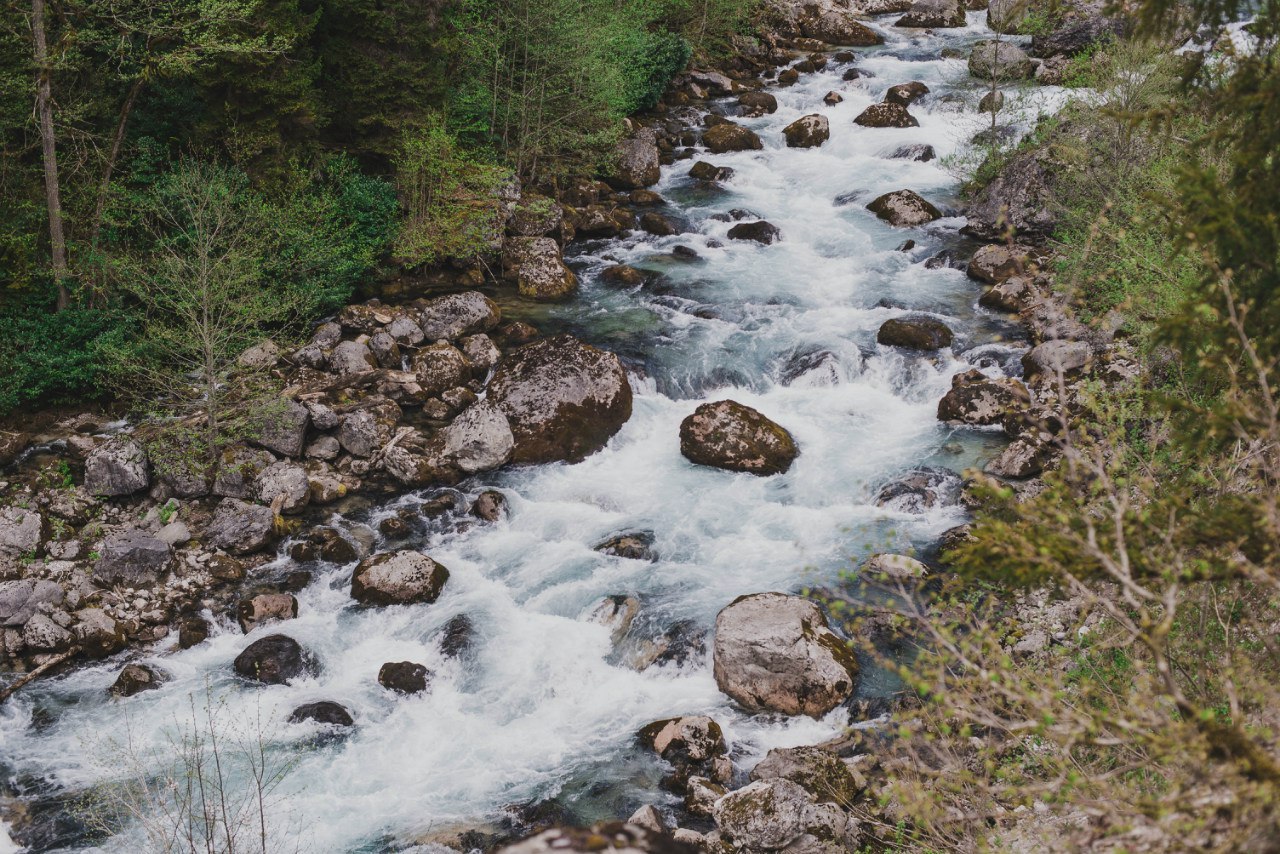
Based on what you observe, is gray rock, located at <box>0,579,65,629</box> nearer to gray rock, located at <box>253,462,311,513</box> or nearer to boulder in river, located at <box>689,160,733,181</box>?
gray rock, located at <box>253,462,311,513</box>

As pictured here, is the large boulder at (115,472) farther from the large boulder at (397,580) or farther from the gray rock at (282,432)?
the large boulder at (397,580)

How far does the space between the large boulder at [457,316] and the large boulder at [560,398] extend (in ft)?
8.17

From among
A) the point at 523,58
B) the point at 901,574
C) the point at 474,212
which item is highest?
the point at 523,58

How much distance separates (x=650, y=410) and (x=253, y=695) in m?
9.56

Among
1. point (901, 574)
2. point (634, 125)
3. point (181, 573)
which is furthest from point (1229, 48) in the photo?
point (634, 125)

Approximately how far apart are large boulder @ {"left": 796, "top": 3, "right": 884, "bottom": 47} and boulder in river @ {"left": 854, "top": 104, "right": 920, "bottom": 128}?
37.5 feet

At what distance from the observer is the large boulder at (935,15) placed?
42.0 m

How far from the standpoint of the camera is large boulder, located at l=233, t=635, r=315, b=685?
39.9 ft

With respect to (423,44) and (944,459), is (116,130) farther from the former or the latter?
(944,459)

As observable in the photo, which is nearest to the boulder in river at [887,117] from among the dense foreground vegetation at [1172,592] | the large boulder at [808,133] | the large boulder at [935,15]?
the large boulder at [808,133]

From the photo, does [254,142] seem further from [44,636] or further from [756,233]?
[756,233]

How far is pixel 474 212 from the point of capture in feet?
72.4

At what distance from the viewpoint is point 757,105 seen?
34062 millimetres

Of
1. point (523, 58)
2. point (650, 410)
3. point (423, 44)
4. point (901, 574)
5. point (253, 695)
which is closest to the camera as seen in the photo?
point (253, 695)
